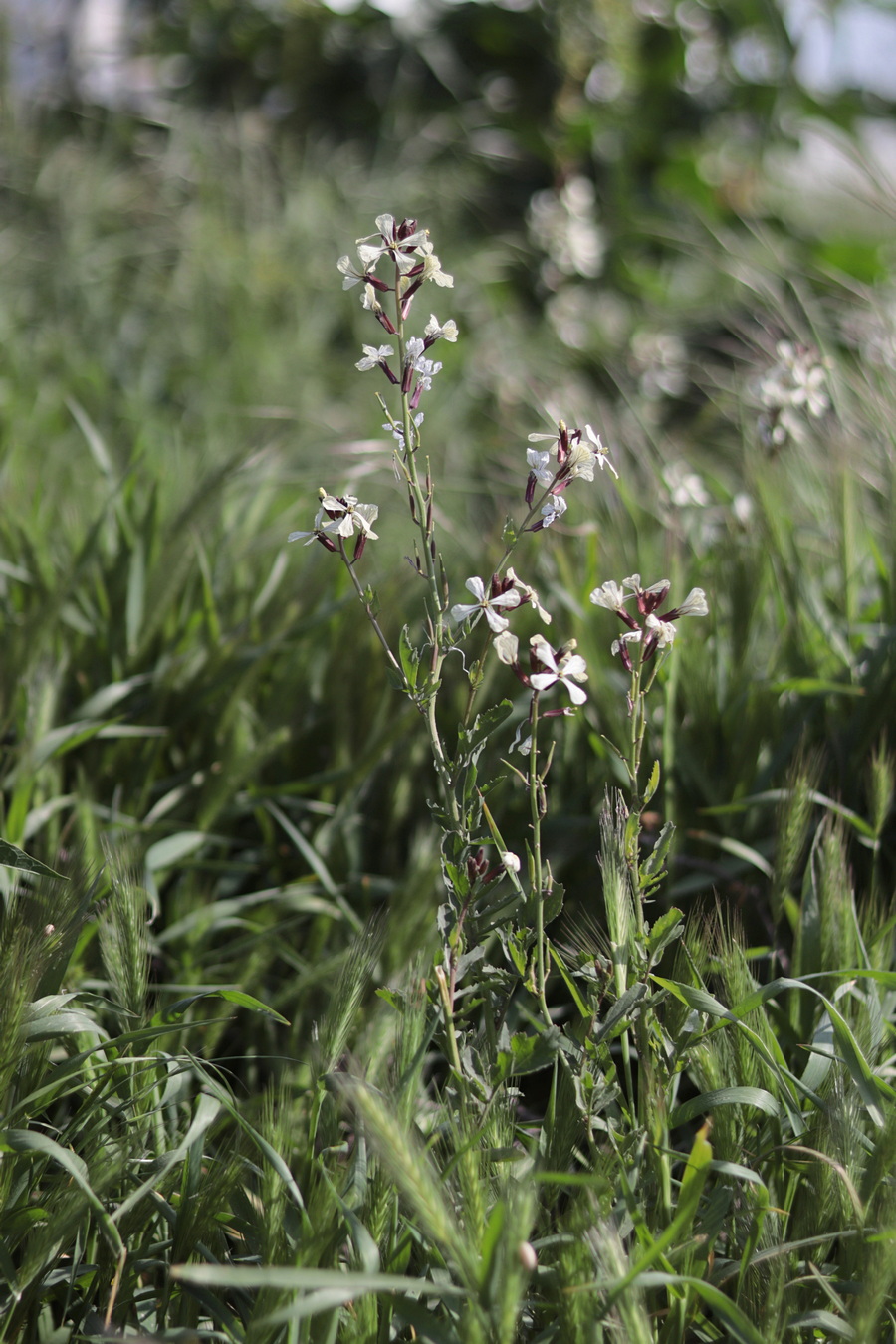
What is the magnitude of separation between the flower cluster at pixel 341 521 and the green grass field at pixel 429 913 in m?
0.21

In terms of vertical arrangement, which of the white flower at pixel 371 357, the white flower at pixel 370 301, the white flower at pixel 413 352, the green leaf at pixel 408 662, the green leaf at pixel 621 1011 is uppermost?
the white flower at pixel 370 301

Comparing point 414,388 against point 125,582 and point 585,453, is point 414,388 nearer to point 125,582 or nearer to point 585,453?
point 585,453

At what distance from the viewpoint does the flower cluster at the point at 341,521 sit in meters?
0.83

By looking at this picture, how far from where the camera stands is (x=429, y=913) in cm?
120

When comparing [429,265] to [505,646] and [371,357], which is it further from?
[505,646]

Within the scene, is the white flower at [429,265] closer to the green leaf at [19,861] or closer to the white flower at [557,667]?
the white flower at [557,667]

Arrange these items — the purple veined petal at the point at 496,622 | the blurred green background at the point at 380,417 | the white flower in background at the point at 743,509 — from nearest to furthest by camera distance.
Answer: the purple veined petal at the point at 496,622
the blurred green background at the point at 380,417
the white flower in background at the point at 743,509

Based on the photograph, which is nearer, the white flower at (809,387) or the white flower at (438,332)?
the white flower at (438,332)

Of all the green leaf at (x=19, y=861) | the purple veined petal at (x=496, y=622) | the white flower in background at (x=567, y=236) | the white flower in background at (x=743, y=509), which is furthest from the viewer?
the white flower in background at (x=567, y=236)

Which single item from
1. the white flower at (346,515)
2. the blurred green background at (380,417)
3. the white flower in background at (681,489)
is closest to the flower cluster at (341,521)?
the white flower at (346,515)

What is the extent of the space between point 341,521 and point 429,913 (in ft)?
1.79

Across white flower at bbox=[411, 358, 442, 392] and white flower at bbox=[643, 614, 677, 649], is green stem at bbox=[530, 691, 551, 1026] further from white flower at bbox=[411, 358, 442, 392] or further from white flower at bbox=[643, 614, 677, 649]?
white flower at bbox=[411, 358, 442, 392]

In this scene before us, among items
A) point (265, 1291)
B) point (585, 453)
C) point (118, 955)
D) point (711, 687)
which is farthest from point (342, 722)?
point (265, 1291)

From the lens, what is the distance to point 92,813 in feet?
4.38
